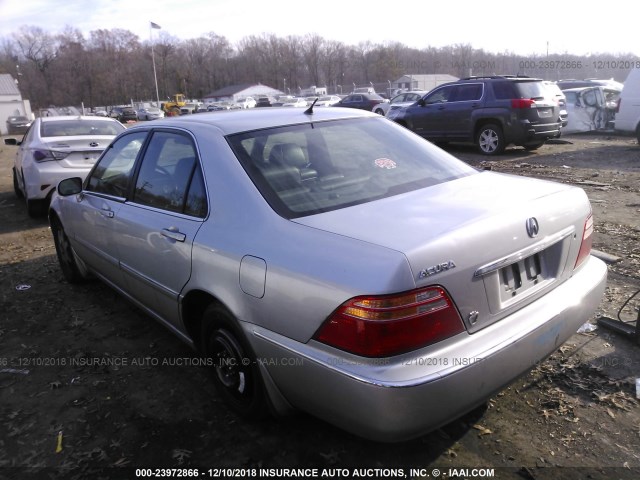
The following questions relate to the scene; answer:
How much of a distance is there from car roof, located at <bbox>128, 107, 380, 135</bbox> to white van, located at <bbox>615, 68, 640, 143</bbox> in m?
13.1

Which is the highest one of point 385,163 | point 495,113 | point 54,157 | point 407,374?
point 495,113

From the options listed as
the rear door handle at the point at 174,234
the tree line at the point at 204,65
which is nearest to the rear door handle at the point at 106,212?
the rear door handle at the point at 174,234

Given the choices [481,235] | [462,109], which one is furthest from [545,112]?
[481,235]

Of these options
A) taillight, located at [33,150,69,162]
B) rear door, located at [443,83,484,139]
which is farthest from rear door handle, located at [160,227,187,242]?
rear door, located at [443,83,484,139]

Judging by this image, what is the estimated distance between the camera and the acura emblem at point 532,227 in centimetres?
242

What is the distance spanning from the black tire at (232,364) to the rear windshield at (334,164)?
719 mm

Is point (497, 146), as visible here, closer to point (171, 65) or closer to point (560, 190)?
point (560, 190)

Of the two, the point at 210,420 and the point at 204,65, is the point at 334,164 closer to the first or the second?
the point at 210,420

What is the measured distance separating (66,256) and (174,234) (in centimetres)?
282

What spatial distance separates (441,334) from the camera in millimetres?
2111

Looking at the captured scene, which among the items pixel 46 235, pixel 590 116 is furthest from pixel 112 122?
pixel 590 116

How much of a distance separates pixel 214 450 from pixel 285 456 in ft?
1.28

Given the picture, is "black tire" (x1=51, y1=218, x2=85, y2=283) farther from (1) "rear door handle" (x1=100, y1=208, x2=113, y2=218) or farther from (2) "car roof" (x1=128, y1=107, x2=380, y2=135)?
(2) "car roof" (x1=128, y1=107, x2=380, y2=135)

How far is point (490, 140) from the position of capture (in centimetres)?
1278
